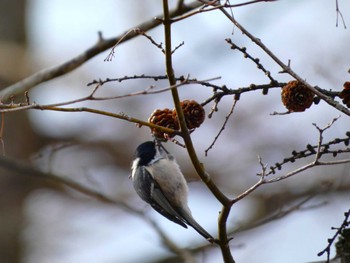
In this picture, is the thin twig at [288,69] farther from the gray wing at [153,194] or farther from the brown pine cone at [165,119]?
the gray wing at [153,194]

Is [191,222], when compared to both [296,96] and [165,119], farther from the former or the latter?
[296,96]

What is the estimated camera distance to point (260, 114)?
5.61 m

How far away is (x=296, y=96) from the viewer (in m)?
1.78

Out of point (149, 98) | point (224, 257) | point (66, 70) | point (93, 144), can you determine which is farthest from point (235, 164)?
point (224, 257)

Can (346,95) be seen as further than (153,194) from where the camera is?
No

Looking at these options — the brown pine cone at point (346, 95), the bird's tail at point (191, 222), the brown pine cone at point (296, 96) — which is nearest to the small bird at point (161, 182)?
the bird's tail at point (191, 222)

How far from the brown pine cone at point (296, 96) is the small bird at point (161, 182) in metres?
0.66

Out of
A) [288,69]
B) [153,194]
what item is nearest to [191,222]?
[153,194]

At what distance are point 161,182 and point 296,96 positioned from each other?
82cm

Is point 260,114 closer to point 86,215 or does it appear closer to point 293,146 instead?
point 293,146

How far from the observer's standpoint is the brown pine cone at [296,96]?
1781mm

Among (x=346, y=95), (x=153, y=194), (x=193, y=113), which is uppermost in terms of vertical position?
(x=153, y=194)

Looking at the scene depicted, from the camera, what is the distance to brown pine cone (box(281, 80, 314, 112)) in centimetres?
178

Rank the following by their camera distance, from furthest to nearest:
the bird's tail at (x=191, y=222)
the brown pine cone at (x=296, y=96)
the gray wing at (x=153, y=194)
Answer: the gray wing at (x=153, y=194), the bird's tail at (x=191, y=222), the brown pine cone at (x=296, y=96)
